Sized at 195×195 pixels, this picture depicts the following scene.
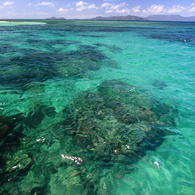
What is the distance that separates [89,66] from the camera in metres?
12.9

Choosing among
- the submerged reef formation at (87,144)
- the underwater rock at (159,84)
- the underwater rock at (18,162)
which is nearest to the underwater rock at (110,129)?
the submerged reef formation at (87,144)

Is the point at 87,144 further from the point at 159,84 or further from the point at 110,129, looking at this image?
the point at 159,84

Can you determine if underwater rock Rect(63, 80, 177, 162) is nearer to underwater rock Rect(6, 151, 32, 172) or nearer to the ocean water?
the ocean water

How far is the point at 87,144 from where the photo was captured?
4691 millimetres

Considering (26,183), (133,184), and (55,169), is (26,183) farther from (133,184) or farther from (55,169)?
(133,184)

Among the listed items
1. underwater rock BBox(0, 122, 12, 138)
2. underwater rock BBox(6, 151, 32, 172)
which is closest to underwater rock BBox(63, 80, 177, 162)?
underwater rock BBox(6, 151, 32, 172)

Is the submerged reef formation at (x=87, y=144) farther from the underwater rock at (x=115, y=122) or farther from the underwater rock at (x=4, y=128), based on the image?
the underwater rock at (x=4, y=128)

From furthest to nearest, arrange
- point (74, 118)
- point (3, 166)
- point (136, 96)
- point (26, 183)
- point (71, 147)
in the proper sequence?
point (136, 96)
point (74, 118)
point (71, 147)
point (3, 166)
point (26, 183)

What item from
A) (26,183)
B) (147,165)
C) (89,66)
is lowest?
(89,66)

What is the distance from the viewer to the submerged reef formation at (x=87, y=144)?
3.55 metres

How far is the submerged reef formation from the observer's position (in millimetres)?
3553

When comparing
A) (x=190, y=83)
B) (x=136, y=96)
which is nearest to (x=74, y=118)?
(x=136, y=96)

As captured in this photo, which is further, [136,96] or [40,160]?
[136,96]

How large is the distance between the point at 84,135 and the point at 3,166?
2.60m
